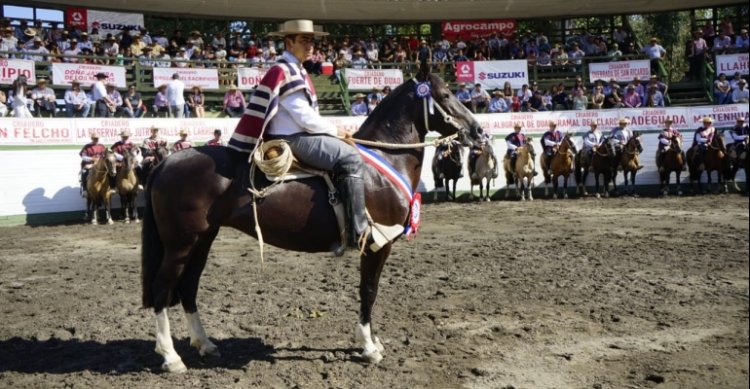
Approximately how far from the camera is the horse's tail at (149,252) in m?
5.45

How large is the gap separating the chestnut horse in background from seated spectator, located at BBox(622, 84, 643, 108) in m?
17.2

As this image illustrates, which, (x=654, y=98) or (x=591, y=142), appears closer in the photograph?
(x=591, y=142)

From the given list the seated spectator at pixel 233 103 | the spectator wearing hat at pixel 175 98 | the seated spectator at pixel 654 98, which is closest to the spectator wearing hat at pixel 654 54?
the seated spectator at pixel 654 98

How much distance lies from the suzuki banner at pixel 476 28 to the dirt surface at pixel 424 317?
21.3m

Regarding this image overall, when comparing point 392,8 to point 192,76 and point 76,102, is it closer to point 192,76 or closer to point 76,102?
point 192,76

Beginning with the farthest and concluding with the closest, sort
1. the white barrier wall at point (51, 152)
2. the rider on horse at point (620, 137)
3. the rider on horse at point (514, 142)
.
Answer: the rider on horse at point (514, 142), the rider on horse at point (620, 137), the white barrier wall at point (51, 152)

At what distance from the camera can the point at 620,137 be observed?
856 inches

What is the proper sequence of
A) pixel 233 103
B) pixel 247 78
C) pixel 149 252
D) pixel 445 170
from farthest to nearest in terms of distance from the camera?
1. pixel 247 78
2. pixel 233 103
3. pixel 445 170
4. pixel 149 252

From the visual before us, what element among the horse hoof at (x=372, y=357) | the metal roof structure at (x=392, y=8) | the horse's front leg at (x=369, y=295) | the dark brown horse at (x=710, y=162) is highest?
the metal roof structure at (x=392, y=8)

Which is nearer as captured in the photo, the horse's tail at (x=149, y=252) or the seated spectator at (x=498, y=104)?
the horse's tail at (x=149, y=252)

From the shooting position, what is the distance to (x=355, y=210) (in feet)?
17.3

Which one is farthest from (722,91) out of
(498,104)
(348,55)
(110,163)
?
(110,163)

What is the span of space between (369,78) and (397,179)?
20.5 metres

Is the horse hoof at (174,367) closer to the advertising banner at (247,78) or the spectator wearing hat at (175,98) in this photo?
the spectator wearing hat at (175,98)
